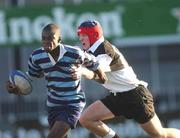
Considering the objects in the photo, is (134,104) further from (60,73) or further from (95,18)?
(95,18)

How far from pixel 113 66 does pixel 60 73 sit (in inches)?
38.5

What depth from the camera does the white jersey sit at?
1085 centimetres

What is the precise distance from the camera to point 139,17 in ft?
68.0

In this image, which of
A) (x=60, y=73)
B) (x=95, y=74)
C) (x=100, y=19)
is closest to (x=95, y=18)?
(x=100, y=19)

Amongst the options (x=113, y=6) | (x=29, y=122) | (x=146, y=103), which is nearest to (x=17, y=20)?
(x=113, y=6)

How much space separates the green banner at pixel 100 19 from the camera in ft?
68.0

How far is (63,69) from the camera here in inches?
412

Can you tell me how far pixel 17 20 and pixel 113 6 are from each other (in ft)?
7.64

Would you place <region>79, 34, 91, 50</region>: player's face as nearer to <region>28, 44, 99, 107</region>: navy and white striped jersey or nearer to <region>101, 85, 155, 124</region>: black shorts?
<region>28, 44, 99, 107</region>: navy and white striped jersey

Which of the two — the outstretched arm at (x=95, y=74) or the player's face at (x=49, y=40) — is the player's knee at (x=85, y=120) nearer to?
the outstretched arm at (x=95, y=74)


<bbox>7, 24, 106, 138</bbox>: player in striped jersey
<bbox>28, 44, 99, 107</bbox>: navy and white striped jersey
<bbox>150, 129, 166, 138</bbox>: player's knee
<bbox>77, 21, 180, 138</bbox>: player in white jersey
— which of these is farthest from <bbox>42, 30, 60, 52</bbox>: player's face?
<bbox>150, 129, 166, 138</bbox>: player's knee

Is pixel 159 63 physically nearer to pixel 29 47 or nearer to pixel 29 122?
pixel 29 47

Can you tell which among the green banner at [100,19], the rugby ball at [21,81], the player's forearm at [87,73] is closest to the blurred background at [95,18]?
the green banner at [100,19]

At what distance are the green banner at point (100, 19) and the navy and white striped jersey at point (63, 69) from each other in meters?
10.1
